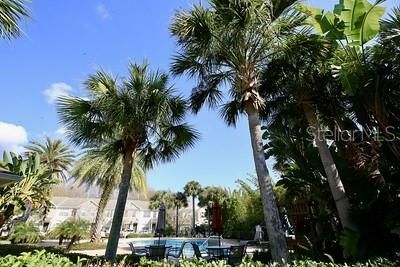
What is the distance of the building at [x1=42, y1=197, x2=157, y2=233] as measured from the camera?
58.9 meters

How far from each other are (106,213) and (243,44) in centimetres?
5682

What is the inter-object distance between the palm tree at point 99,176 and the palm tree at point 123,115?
1013 centimetres

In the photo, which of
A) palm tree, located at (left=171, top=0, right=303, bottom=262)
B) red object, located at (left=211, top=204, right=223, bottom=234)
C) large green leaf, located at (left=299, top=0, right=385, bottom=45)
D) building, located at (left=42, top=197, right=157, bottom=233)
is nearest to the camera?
large green leaf, located at (left=299, top=0, right=385, bottom=45)

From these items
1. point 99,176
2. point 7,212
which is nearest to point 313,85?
point 7,212

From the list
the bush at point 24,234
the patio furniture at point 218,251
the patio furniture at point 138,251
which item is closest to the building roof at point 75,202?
the bush at point 24,234

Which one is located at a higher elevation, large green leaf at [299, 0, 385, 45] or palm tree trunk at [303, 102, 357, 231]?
large green leaf at [299, 0, 385, 45]

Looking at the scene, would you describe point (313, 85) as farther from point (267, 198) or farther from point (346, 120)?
point (267, 198)

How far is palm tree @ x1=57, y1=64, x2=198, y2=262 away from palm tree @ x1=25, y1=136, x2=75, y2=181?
2288 cm

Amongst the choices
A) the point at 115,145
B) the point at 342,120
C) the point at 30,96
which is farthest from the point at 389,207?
the point at 30,96

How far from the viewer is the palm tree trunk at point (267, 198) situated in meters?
7.45

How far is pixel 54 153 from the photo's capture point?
1270 inches

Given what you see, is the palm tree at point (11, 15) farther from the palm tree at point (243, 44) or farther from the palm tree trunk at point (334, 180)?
the palm tree trunk at point (334, 180)

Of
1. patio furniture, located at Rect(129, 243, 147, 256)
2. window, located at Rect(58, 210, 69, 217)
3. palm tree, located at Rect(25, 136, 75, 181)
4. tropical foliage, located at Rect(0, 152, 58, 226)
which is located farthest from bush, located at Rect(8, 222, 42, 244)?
window, located at Rect(58, 210, 69, 217)

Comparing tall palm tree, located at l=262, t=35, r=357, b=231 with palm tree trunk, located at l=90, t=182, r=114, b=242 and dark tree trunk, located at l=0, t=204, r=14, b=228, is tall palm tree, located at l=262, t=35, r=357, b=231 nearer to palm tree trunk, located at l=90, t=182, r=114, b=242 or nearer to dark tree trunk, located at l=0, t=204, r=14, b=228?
dark tree trunk, located at l=0, t=204, r=14, b=228
